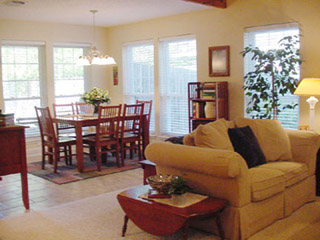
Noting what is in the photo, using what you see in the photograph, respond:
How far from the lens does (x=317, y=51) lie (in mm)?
5258

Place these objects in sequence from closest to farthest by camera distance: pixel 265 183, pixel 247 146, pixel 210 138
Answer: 1. pixel 265 183
2. pixel 210 138
3. pixel 247 146

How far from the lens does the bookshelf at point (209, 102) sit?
20.2 feet

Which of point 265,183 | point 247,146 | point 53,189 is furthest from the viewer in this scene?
point 53,189

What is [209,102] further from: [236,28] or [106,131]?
[106,131]

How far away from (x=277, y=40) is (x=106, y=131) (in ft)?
9.10

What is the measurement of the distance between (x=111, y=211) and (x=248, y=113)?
9.06 ft

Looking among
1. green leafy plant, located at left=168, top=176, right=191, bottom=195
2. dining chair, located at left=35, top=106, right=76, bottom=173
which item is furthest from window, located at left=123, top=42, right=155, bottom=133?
green leafy plant, located at left=168, top=176, right=191, bottom=195

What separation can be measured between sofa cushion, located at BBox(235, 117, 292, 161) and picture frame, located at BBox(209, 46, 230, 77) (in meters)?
2.28

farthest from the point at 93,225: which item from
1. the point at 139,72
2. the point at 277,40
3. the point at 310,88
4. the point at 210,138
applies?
the point at 139,72

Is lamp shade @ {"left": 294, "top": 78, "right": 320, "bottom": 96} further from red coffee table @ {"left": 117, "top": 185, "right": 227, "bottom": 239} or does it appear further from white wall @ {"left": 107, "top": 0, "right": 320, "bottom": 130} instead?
red coffee table @ {"left": 117, "top": 185, "right": 227, "bottom": 239}

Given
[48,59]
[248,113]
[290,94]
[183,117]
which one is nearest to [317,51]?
[290,94]

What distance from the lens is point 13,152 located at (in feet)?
12.9

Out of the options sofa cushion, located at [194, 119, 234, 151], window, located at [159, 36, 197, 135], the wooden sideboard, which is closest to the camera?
sofa cushion, located at [194, 119, 234, 151]

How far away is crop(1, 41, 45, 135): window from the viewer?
23.6 ft
